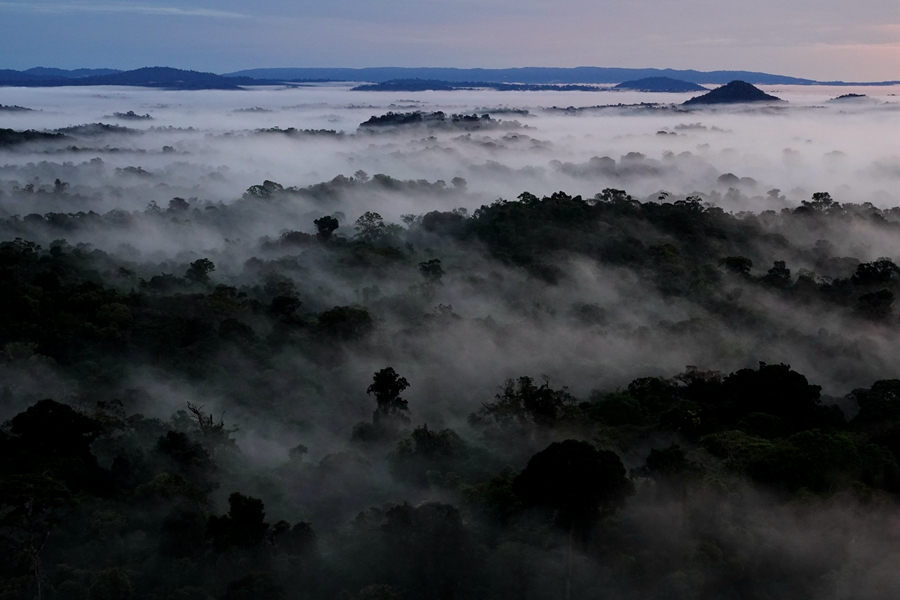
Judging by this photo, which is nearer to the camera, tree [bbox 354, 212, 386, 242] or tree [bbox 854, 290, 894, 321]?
tree [bbox 854, 290, 894, 321]

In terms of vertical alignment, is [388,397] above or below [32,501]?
below

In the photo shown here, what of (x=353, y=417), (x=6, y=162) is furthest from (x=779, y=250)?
(x=6, y=162)

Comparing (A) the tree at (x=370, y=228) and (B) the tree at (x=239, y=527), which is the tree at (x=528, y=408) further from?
(A) the tree at (x=370, y=228)

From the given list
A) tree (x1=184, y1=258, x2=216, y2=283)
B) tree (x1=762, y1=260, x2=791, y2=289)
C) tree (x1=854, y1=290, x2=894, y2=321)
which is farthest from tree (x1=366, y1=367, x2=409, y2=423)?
tree (x1=762, y1=260, x2=791, y2=289)

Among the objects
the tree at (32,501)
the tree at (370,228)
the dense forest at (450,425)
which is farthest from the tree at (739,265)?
the tree at (32,501)

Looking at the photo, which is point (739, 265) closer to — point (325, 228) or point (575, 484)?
point (325, 228)

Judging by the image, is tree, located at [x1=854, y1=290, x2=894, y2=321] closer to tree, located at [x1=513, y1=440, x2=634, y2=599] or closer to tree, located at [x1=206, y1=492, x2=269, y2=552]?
tree, located at [x1=513, y1=440, x2=634, y2=599]

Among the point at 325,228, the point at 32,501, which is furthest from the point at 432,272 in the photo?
the point at 32,501

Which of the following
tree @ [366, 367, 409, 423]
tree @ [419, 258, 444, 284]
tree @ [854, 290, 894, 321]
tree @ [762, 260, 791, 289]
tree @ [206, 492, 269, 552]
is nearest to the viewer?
tree @ [206, 492, 269, 552]

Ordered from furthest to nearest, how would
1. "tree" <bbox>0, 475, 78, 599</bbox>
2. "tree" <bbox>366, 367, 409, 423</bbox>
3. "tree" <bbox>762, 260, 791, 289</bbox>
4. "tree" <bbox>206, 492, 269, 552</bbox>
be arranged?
"tree" <bbox>762, 260, 791, 289</bbox> < "tree" <bbox>366, 367, 409, 423</bbox> < "tree" <bbox>206, 492, 269, 552</bbox> < "tree" <bbox>0, 475, 78, 599</bbox>
